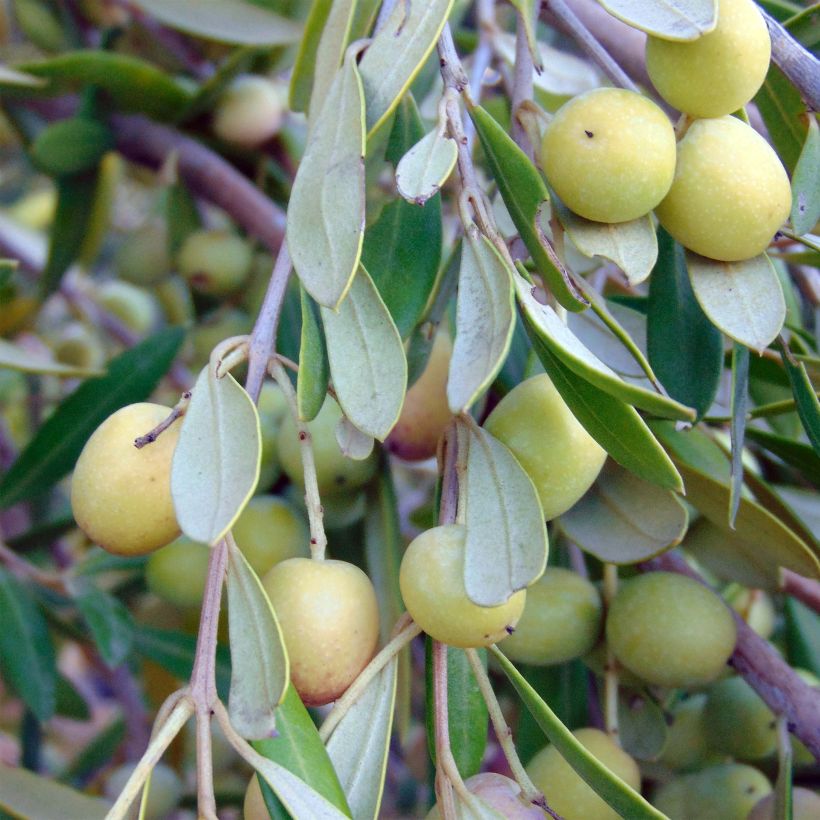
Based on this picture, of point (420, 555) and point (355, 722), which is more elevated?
point (420, 555)

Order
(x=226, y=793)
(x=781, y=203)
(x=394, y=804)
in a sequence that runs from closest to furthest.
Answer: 1. (x=781, y=203)
2. (x=226, y=793)
3. (x=394, y=804)

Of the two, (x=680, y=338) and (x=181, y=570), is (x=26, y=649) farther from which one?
(x=680, y=338)

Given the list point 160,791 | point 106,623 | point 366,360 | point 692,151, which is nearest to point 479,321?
point 366,360

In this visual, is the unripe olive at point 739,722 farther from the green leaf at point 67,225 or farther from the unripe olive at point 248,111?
the green leaf at point 67,225

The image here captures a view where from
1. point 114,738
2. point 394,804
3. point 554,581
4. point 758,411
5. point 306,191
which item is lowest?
point 394,804

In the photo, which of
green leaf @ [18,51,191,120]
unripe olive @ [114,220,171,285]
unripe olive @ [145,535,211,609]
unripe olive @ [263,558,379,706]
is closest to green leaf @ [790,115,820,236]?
unripe olive @ [263,558,379,706]

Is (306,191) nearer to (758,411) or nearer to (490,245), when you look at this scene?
(490,245)

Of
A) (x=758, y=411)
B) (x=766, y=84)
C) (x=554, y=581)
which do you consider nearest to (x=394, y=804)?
(x=554, y=581)
